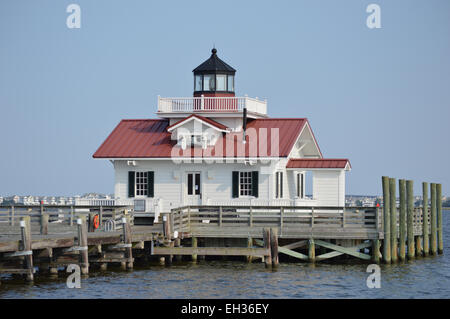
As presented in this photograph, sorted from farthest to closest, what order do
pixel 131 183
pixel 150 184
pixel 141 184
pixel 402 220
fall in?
1. pixel 141 184
2. pixel 131 183
3. pixel 150 184
4. pixel 402 220

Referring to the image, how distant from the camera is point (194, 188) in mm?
39406

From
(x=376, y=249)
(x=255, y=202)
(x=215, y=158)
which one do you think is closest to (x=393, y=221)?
(x=376, y=249)

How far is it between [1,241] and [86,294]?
2993 millimetres

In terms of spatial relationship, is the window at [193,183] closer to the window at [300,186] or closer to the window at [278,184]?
the window at [278,184]

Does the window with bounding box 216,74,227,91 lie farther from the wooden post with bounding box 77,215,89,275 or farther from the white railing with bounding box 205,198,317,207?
the wooden post with bounding box 77,215,89,275

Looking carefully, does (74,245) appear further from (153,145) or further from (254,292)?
(153,145)

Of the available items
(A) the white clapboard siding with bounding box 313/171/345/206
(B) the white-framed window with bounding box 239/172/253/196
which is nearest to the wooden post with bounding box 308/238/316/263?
(B) the white-framed window with bounding box 239/172/253/196

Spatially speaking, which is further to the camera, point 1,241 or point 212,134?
point 212,134

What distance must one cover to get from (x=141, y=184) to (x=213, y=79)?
20.0ft

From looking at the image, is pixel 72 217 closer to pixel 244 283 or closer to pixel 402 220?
pixel 244 283

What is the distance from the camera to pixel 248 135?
40125 mm

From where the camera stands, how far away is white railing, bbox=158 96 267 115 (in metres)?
40.2

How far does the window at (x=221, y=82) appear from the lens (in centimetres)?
4169
